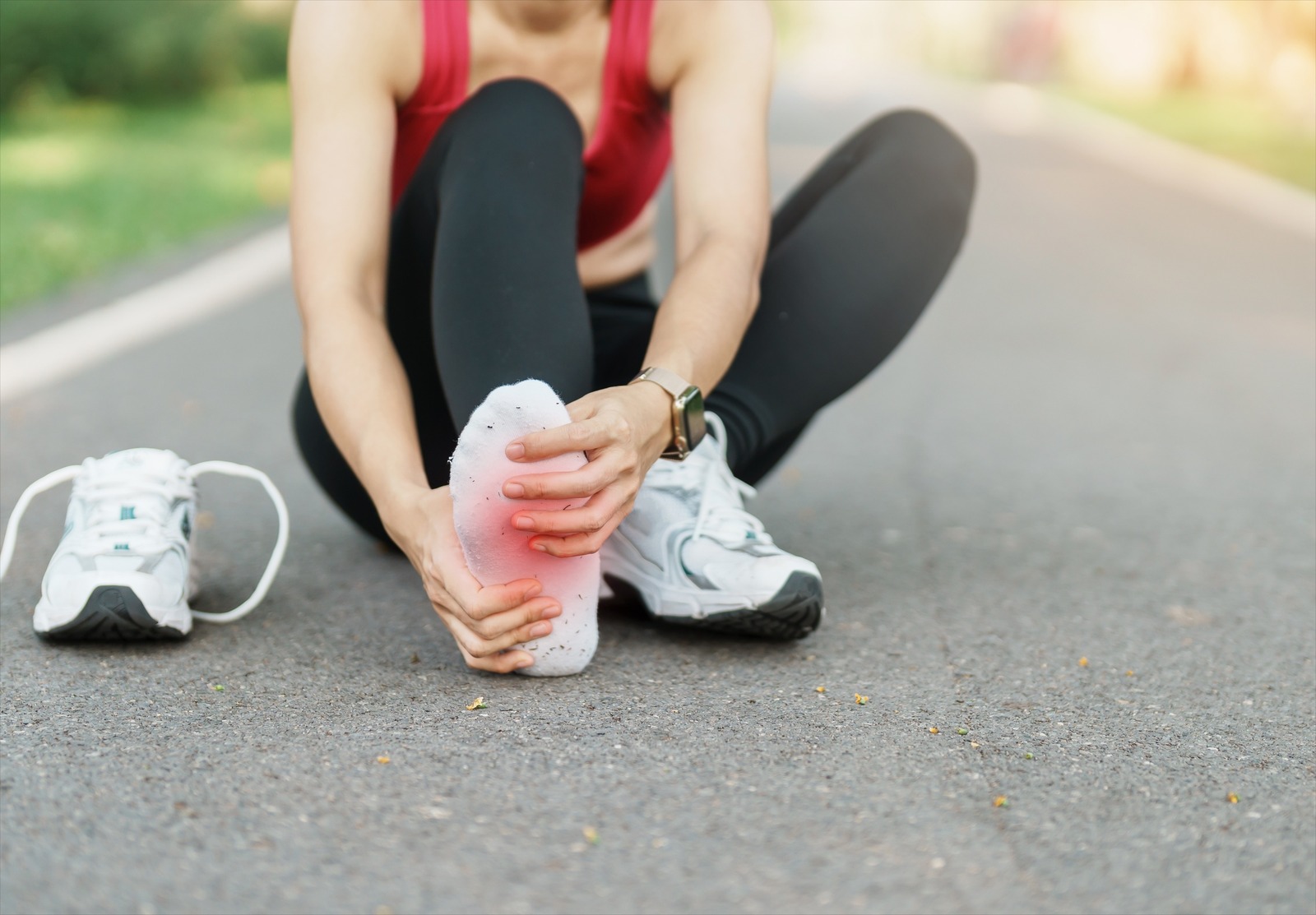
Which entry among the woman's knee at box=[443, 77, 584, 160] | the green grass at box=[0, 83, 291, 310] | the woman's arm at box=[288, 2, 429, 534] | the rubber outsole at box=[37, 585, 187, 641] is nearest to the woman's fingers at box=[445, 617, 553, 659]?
the woman's arm at box=[288, 2, 429, 534]

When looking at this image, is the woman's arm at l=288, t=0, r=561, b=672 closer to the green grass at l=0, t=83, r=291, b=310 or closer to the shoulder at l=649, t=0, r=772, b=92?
the shoulder at l=649, t=0, r=772, b=92

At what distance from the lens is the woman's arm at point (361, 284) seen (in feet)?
5.15

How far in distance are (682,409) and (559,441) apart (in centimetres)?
23

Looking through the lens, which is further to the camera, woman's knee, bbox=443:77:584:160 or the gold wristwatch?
woman's knee, bbox=443:77:584:160

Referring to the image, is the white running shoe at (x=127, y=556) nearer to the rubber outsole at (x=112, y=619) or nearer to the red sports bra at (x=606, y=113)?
the rubber outsole at (x=112, y=619)

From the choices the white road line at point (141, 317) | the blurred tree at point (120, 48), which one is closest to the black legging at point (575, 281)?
the white road line at point (141, 317)

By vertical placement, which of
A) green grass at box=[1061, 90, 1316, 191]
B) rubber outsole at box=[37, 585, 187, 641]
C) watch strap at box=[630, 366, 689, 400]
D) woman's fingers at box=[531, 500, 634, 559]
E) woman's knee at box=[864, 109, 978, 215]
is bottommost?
green grass at box=[1061, 90, 1316, 191]

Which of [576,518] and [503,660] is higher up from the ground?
[576,518]

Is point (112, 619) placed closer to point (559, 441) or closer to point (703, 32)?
point (559, 441)

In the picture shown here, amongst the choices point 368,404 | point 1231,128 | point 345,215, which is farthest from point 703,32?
point 1231,128

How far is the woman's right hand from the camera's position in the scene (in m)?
1.52

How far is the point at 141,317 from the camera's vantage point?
4078 millimetres

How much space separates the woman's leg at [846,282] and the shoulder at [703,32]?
24 cm

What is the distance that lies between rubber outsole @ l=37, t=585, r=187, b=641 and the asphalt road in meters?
0.03
